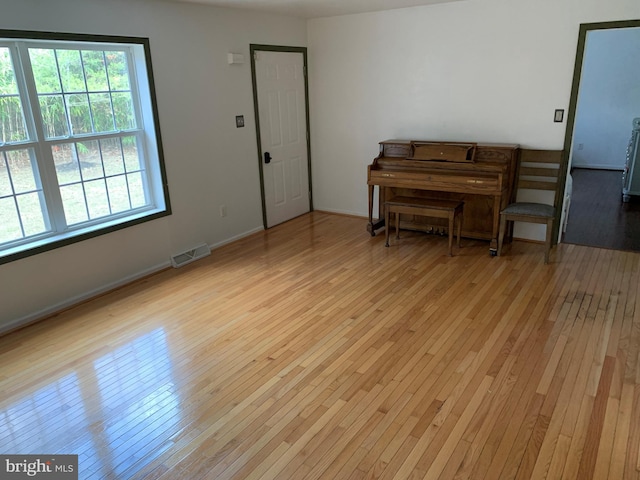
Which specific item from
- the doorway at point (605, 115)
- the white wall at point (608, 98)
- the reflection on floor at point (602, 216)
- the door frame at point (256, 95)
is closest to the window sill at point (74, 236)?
the door frame at point (256, 95)

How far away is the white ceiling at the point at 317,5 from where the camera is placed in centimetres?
420

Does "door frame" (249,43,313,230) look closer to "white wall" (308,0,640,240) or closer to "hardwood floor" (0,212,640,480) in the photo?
"white wall" (308,0,640,240)

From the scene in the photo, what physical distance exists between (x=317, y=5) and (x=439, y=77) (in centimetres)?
143

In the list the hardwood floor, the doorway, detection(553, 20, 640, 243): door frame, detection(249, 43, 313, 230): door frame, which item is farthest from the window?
the doorway

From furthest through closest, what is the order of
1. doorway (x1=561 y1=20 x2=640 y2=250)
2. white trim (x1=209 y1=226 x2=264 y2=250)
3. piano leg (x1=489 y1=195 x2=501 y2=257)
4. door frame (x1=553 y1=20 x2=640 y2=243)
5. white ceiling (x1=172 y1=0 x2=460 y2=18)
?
doorway (x1=561 y1=20 x2=640 y2=250) → white trim (x1=209 y1=226 x2=264 y2=250) → piano leg (x1=489 y1=195 x2=501 y2=257) → white ceiling (x1=172 y1=0 x2=460 y2=18) → door frame (x1=553 y1=20 x2=640 y2=243)

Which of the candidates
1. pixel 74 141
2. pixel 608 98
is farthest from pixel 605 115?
pixel 74 141

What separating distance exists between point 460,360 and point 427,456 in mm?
830

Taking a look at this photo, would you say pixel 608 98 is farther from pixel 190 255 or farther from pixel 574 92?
pixel 190 255

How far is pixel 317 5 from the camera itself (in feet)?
14.7

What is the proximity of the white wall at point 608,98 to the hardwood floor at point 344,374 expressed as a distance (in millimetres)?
4430

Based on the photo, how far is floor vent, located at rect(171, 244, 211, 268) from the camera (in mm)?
4359
